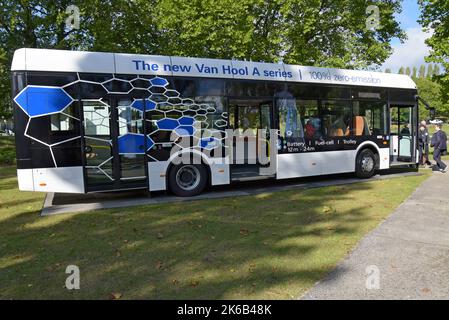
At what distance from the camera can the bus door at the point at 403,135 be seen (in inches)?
527

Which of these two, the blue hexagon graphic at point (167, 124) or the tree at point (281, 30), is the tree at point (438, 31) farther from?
the blue hexagon graphic at point (167, 124)

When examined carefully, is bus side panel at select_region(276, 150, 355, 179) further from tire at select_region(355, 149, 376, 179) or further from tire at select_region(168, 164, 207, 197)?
tire at select_region(168, 164, 207, 197)

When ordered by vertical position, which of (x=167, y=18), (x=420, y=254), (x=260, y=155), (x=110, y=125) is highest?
(x=167, y=18)

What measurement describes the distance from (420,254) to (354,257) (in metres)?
0.99

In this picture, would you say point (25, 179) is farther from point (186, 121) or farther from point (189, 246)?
point (189, 246)

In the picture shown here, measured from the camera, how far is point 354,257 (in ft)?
16.9

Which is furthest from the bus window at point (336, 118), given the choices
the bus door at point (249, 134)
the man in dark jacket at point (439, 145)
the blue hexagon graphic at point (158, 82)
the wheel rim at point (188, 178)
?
the blue hexagon graphic at point (158, 82)

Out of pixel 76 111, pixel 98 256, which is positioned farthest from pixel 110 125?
pixel 98 256

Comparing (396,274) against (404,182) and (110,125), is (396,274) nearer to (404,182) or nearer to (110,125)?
(110,125)

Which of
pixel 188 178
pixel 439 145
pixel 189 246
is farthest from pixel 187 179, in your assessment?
pixel 439 145

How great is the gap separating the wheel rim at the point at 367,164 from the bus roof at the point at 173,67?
7.56 ft

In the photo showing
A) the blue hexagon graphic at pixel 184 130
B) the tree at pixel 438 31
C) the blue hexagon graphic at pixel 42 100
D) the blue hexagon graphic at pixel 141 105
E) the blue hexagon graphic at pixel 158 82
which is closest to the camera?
the blue hexagon graphic at pixel 42 100

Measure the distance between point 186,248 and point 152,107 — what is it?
4312 mm

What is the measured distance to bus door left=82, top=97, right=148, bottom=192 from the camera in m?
8.44
